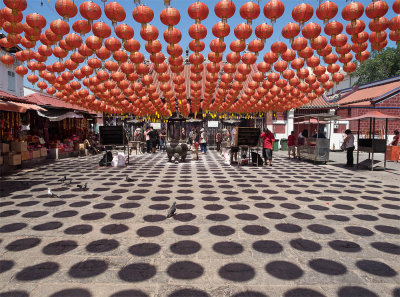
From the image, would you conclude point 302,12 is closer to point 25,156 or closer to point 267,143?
point 267,143

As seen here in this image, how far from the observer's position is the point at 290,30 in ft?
19.6

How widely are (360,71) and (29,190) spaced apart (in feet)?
142

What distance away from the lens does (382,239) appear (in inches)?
143

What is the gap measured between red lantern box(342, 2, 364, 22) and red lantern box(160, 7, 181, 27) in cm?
372

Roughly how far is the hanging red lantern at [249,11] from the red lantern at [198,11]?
0.81m

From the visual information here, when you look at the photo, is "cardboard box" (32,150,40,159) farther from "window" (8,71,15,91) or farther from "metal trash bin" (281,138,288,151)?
"metal trash bin" (281,138,288,151)

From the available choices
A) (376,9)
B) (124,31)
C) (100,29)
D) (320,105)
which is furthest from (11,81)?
(320,105)

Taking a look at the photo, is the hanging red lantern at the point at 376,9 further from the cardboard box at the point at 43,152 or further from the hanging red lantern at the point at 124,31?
the cardboard box at the point at 43,152

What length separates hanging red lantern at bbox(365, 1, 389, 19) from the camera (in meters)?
5.20

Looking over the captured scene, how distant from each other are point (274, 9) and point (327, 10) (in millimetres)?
1160

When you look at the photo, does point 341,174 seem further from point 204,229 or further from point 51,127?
point 51,127

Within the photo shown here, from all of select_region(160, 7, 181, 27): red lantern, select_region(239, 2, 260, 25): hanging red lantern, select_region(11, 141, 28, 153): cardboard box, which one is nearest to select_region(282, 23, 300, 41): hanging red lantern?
select_region(239, 2, 260, 25): hanging red lantern

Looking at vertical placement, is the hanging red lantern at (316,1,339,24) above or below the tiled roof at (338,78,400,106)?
below

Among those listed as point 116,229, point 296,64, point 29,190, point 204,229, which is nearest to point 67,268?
point 116,229
